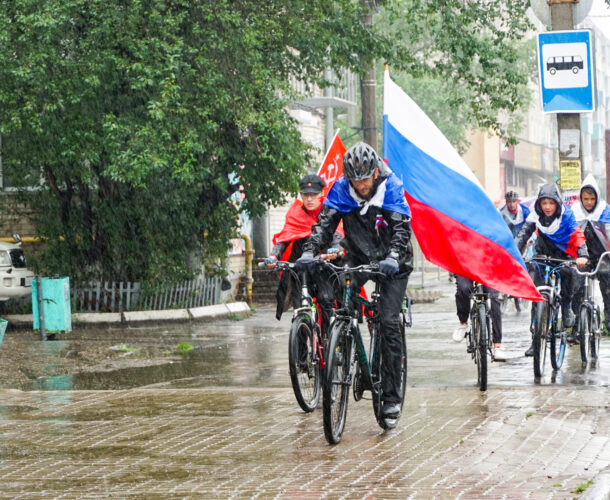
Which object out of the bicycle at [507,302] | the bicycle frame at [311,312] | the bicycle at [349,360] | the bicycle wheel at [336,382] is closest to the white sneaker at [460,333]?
the bicycle frame at [311,312]

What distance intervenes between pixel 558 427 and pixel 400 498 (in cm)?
231

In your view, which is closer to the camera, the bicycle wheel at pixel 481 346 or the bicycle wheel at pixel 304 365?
the bicycle wheel at pixel 304 365

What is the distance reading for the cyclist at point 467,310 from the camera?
11477 mm

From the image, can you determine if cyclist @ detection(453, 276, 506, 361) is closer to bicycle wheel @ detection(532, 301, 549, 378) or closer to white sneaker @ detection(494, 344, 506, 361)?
white sneaker @ detection(494, 344, 506, 361)

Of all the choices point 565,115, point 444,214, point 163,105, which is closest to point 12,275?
point 163,105

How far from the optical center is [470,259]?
913 centimetres

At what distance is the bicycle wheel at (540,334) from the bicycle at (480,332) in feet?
1.62

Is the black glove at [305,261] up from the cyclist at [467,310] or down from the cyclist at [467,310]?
up

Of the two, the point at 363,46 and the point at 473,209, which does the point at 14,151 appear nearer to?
the point at 363,46

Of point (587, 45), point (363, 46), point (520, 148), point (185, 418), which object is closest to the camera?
point (185, 418)

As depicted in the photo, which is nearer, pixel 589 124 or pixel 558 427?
pixel 558 427

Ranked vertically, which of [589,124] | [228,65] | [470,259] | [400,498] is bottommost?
[400,498]

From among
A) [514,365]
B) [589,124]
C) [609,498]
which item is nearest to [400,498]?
[609,498]

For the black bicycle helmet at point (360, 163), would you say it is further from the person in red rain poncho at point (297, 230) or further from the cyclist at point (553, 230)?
the cyclist at point (553, 230)
